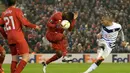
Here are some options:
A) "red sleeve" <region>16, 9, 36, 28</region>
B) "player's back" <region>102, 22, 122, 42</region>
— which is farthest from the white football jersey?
"red sleeve" <region>16, 9, 36, 28</region>

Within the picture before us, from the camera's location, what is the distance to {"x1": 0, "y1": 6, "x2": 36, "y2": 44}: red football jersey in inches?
490

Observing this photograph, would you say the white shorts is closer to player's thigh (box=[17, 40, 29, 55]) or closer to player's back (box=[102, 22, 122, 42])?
player's back (box=[102, 22, 122, 42])

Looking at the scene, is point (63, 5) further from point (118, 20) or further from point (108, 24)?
point (108, 24)

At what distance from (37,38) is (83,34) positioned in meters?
3.37

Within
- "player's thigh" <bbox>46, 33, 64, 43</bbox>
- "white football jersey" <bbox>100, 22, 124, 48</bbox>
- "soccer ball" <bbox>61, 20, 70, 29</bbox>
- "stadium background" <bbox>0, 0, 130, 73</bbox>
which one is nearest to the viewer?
"white football jersey" <bbox>100, 22, 124, 48</bbox>

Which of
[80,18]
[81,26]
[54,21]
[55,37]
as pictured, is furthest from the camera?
[80,18]

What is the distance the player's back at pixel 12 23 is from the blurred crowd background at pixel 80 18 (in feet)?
54.7

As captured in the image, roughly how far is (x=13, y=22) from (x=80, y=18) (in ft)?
68.0

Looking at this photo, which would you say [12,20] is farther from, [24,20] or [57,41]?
[57,41]

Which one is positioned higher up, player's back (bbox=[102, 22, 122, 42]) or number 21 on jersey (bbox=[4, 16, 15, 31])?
number 21 on jersey (bbox=[4, 16, 15, 31])

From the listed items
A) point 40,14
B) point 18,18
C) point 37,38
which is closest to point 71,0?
point 40,14

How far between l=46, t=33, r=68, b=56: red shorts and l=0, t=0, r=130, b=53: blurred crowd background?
11.9m

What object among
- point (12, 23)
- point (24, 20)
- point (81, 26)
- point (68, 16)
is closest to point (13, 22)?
point (12, 23)

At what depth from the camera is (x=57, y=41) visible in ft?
56.6
